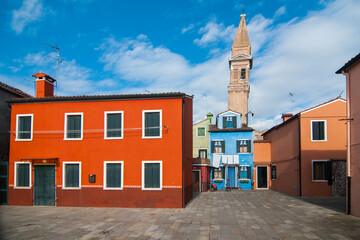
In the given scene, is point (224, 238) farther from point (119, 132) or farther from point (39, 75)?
point (39, 75)

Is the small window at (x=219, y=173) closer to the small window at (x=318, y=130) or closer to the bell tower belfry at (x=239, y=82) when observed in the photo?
the small window at (x=318, y=130)

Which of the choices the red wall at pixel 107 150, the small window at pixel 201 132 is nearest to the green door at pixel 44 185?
the red wall at pixel 107 150

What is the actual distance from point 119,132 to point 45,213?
562cm

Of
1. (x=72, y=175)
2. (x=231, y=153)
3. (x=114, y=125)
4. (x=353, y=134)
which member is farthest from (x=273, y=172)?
(x=72, y=175)

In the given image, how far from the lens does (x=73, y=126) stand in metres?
15.9

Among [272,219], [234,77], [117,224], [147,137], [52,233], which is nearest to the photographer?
[52,233]

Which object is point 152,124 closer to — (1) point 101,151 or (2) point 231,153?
(1) point 101,151

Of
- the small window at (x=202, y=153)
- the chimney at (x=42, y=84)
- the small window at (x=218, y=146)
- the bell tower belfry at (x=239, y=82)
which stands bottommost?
the small window at (x=202, y=153)

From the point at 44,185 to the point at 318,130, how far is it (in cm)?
1939

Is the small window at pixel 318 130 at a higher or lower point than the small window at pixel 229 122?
lower

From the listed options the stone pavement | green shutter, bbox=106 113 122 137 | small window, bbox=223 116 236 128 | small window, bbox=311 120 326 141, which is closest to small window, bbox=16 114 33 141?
the stone pavement

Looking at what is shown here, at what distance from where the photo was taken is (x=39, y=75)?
706 inches

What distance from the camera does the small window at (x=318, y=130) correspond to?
1991 cm

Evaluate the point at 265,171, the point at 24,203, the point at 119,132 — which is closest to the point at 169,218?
the point at 119,132
